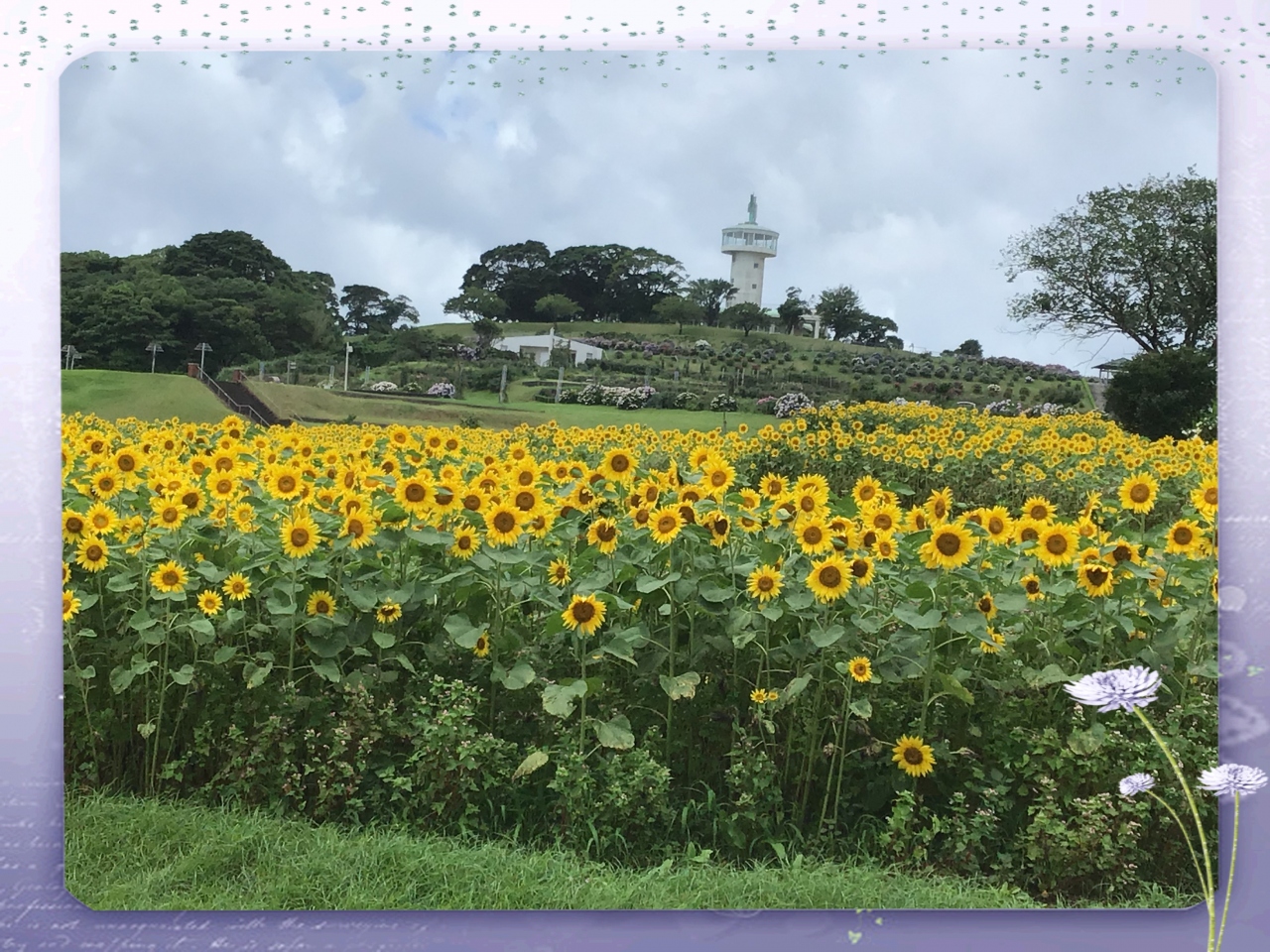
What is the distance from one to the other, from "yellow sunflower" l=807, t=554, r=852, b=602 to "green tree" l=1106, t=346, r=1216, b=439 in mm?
923

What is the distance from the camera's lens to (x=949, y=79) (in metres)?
2.38

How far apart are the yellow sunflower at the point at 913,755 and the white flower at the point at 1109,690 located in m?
0.33

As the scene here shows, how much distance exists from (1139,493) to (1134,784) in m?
0.64

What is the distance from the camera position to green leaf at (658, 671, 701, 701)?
6.97 ft

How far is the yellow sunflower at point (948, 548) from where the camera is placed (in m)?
2.17

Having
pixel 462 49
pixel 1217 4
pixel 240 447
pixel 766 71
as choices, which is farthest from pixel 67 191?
pixel 1217 4

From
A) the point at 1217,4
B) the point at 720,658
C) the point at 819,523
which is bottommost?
the point at 720,658

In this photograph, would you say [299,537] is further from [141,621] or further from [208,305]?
[208,305]

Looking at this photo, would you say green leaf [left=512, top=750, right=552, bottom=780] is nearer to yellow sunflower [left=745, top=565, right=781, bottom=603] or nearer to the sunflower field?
the sunflower field

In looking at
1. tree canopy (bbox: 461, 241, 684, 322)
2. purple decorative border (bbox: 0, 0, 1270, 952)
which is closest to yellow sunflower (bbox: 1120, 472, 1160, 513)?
purple decorative border (bbox: 0, 0, 1270, 952)

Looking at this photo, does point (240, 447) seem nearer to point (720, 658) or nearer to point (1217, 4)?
point (720, 658)

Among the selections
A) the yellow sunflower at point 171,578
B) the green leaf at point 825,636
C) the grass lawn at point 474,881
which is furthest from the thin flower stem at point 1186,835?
the yellow sunflower at point 171,578

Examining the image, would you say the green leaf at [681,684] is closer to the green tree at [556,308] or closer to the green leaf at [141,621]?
the green tree at [556,308]

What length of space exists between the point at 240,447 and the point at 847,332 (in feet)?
4.91
